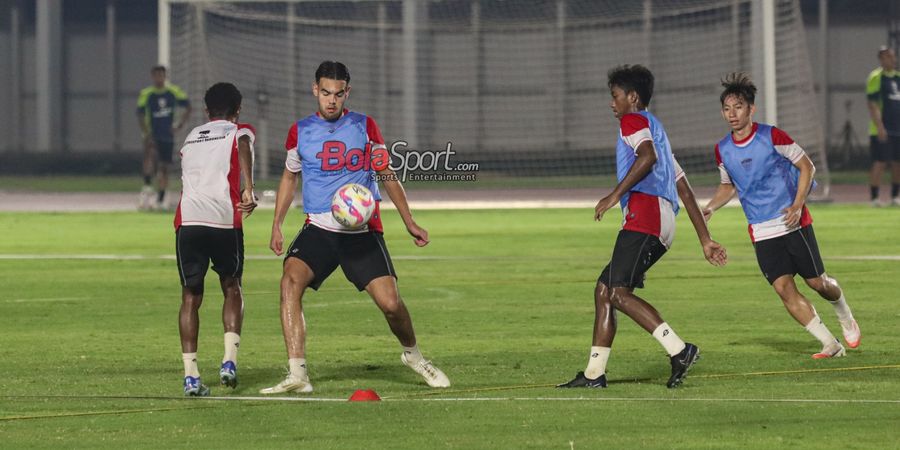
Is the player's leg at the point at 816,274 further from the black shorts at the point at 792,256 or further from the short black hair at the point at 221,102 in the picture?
the short black hair at the point at 221,102

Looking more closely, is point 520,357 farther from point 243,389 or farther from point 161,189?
point 161,189

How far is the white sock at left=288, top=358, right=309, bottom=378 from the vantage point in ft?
27.7

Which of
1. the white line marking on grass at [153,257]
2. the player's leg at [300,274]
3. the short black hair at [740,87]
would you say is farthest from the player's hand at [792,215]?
the white line marking on grass at [153,257]

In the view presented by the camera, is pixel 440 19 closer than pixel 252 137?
No

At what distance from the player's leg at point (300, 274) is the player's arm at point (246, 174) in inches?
13.1

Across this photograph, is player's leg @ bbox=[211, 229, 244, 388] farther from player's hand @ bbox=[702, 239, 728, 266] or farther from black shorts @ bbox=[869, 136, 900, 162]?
black shorts @ bbox=[869, 136, 900, 162]

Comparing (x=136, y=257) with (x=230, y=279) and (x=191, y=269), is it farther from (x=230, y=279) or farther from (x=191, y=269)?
(x=191, y=269)

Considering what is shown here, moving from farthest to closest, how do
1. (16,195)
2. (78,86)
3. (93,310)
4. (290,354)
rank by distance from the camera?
(78,86) → (16,195) → (93,310) → (290,354)

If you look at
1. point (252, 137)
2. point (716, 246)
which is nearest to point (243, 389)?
point (252, 137)

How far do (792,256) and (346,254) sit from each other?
129 inches

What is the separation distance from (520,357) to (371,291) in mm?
1626

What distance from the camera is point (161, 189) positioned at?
28812 mm

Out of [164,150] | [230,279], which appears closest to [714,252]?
[230,279]

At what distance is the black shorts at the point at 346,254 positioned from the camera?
28.5ft
